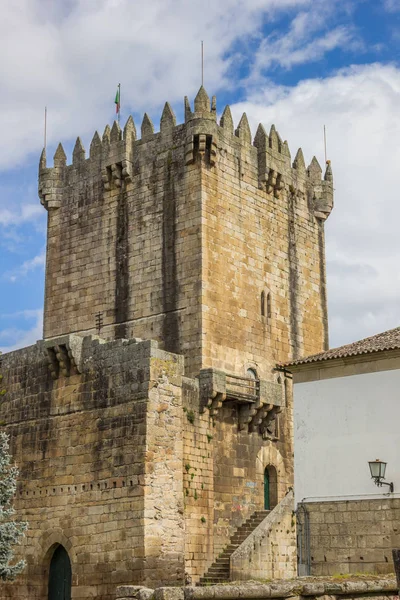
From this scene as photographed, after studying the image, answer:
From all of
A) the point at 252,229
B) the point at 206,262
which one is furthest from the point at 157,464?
the point at 252,229

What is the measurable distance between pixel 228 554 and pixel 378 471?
24.2ft

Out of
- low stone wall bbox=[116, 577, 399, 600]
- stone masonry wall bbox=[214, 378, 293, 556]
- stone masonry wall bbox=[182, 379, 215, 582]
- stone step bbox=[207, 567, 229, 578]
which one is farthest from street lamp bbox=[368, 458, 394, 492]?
stone masonry wall bbox=[214, 378, 293, 556]

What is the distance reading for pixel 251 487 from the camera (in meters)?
26.0

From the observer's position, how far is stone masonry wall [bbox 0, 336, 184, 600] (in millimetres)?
21578

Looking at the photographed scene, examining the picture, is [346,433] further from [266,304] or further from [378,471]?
[266,304]

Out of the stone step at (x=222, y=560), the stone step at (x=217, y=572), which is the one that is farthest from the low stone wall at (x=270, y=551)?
the stone step at (x=222, y=560)

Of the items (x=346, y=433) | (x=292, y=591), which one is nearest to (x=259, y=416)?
(x=346, y=433)

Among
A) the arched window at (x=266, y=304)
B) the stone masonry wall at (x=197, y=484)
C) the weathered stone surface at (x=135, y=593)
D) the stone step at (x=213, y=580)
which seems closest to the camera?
the weathered stone surface at (x=135, y=593)

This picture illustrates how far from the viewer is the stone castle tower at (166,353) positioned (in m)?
22.2

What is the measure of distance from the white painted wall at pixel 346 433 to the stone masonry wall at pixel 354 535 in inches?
11.7

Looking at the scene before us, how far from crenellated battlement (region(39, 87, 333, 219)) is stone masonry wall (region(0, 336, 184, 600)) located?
757 centimetres

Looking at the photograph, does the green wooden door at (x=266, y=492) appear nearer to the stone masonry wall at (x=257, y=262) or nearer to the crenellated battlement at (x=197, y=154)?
the stone masonry wall at (x=257, y=262)

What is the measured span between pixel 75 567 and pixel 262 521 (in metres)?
5.21

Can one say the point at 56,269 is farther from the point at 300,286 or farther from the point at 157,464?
the point at 157,464
